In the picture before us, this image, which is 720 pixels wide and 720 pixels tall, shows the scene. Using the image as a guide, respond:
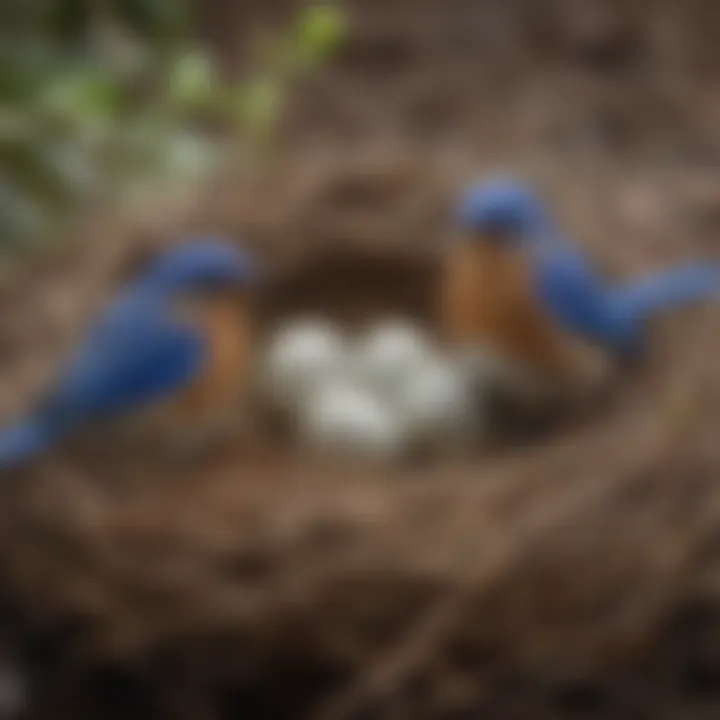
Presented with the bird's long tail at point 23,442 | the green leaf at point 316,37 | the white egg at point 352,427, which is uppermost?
the green leaf at point 316,37

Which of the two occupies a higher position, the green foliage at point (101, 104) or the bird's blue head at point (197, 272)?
the green foliage at point (101, 104)

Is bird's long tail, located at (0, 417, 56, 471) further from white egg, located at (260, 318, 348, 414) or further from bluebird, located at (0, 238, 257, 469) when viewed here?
white egg, located at (260, 318, 348, 414)

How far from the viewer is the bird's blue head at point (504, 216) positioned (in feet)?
4.62

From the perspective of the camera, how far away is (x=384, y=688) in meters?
1.20

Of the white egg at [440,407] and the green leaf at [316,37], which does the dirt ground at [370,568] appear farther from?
the green leaf at [316,37]

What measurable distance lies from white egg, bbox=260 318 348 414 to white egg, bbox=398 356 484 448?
0.21 ft

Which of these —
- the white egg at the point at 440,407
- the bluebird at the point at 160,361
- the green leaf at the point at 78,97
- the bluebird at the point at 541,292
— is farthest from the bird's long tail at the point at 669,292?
the green leaf at the point at 78,97

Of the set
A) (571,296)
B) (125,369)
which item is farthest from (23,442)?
(571,296)

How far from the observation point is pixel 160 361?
1.31 m

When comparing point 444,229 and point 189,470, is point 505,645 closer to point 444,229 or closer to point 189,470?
point 189,470

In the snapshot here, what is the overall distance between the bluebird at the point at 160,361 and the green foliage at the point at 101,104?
106 millimetres

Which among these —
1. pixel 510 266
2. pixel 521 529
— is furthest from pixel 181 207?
pixel 521 529

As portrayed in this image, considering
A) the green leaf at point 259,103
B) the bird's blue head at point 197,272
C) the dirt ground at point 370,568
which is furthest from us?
the green leaf at point 259,103

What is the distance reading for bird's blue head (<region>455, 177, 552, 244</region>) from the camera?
1408 millimetres
